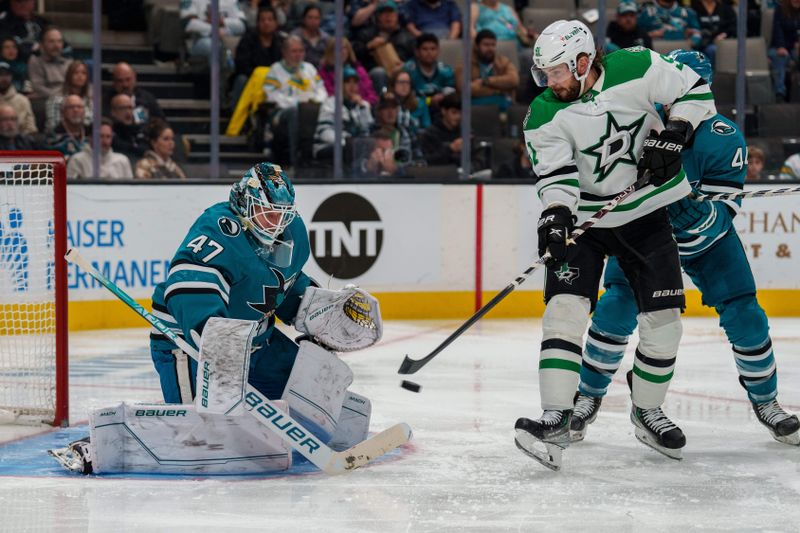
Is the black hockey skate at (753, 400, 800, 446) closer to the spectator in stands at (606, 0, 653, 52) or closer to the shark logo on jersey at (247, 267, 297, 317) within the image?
the shark logo on jersey at (247, 267, 297, 317)

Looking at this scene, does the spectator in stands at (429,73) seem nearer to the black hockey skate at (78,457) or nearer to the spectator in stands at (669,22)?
the spectator in stands at (669,22)

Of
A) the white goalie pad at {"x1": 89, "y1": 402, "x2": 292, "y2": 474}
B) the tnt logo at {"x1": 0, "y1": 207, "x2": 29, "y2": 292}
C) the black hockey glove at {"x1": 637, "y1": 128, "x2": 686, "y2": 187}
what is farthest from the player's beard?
the tnt logo at {"x1": 0, "y1": 207, "x2": 29, "y2": 292}

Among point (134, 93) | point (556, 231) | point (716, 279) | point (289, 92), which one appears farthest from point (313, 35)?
point (556, 231)

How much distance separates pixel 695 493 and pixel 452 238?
3738 millimetres

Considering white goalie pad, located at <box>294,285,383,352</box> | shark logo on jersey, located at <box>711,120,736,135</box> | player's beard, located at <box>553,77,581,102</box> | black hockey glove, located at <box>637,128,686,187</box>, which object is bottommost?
white goalie pad, located at <box>294,285,383,352</box>

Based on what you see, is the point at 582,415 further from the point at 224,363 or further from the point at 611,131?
the point at 224,363

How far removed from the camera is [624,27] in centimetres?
729

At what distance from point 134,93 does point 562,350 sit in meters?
3.69

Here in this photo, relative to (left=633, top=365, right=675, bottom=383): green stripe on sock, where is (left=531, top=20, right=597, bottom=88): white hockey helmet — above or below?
Answer: above

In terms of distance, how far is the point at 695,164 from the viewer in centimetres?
370

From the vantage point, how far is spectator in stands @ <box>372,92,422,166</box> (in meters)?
6.75

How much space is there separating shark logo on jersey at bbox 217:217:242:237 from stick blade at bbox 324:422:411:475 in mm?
586

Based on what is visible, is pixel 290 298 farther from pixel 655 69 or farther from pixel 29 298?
pixel 29 298

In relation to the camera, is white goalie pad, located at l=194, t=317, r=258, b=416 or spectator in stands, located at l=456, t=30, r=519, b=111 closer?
white goalie pad, located at l=194, t=317, r=258, b=416
